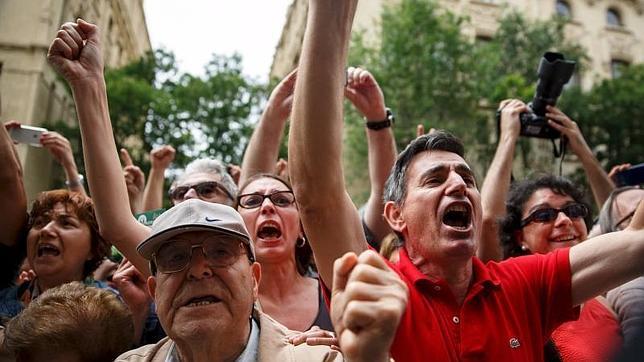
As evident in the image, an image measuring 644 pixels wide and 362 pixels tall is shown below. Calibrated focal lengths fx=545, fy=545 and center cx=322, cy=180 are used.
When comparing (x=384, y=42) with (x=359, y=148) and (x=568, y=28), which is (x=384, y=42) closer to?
(x=359, y=148)

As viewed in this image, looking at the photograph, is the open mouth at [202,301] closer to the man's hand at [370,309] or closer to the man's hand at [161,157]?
the man's hand at [370,309]

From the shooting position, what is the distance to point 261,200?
293cm

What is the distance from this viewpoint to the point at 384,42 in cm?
1695

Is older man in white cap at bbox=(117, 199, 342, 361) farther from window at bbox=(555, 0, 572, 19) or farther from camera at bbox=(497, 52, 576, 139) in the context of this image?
window at bbox=(555, 0, 572, 19)

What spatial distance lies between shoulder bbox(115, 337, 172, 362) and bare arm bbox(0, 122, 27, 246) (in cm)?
109

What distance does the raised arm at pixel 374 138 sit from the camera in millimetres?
2629

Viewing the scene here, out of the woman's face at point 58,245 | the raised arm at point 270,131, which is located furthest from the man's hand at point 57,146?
the raised arm at point 270,131

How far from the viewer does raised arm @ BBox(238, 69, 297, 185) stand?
3.15 metres

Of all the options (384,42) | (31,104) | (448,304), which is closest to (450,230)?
(448,304)

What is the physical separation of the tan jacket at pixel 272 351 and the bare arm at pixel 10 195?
109 centimetres

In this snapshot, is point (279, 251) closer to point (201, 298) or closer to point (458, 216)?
point (201, 298)

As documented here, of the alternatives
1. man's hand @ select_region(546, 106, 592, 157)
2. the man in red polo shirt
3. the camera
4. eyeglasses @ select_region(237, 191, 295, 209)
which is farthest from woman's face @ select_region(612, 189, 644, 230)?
eyeglasses @ select_region(237, 191, 295, 209)

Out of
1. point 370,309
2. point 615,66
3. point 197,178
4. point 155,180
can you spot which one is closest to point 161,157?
point 155,180

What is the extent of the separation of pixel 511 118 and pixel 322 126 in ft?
7.33
